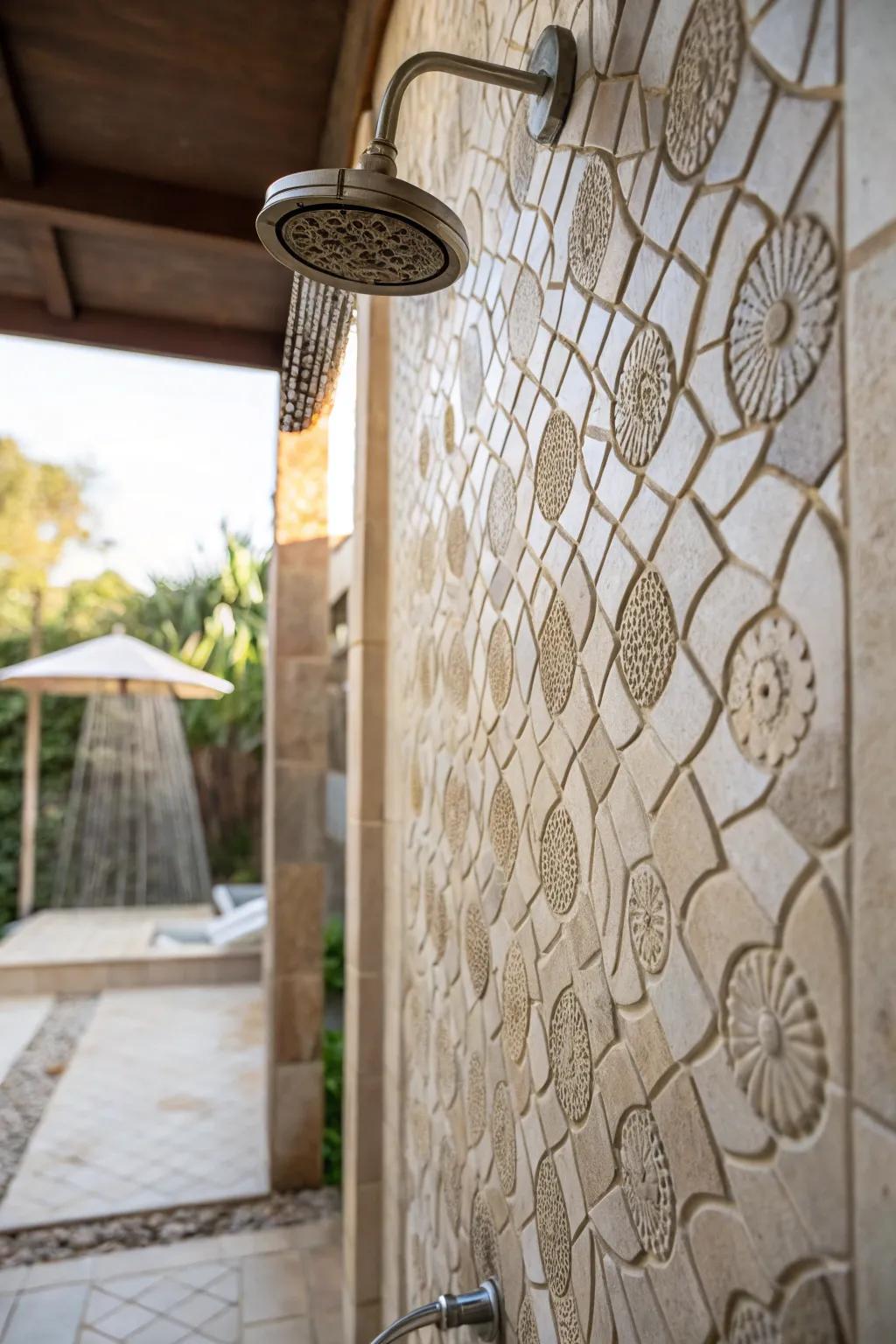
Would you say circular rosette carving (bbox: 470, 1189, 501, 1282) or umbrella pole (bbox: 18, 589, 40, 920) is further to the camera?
umbrella pole (bbox: 18, 589, 40, 920)

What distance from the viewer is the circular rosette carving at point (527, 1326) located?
107 cm

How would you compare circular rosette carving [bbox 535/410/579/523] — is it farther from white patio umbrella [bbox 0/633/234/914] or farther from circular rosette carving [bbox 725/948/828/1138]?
white patio umbrella [bbox 0/633/234/914]

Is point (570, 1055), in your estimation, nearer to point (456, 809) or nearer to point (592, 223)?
point (456, 809)

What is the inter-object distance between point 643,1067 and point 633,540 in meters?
0.47

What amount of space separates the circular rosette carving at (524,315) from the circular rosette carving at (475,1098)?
99cm

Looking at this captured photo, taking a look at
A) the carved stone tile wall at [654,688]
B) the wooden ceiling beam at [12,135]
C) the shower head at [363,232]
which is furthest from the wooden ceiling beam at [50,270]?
the shower head at [363,232]

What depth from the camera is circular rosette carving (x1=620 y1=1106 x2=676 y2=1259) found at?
0.75 metres

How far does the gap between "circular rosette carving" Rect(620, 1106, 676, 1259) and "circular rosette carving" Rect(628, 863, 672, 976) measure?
0.14 m

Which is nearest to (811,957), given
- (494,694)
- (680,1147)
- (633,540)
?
(680,1147)

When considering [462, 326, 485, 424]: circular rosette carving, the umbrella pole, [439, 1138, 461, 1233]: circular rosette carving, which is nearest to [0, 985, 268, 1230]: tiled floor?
[439, 1138, 461, 1233]: circular rosette carving

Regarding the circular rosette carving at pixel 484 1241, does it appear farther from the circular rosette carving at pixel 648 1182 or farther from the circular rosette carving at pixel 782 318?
the circular rosette carving at pixel 782 318

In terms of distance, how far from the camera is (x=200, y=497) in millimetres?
13359

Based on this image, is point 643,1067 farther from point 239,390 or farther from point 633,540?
point 239,390

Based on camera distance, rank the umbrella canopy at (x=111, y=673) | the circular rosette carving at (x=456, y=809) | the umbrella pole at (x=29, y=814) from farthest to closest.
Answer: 1. the umbrella pole at (x=29, y=814)
2. the umbrella canopy at (x=111, y=673)
3. the circular rosette carving at (x=456, y=809)
